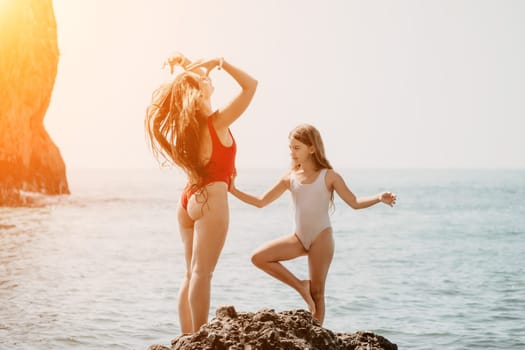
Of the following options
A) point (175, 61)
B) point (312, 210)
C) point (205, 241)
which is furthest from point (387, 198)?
point (175, 61)

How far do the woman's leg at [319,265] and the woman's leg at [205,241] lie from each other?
36.9 inches

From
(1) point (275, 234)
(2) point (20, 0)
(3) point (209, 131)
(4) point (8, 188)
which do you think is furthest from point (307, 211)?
(2) point (20, 0)

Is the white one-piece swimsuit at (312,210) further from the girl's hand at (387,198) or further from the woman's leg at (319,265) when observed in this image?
the girl's hand at (387,198)

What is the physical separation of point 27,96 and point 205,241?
1662 inches

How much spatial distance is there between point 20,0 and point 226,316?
151 ft

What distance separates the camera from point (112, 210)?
138 ft

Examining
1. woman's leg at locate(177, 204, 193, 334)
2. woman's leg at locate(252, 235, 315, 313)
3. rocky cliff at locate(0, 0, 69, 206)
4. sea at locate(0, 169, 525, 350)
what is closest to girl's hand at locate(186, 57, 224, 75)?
woman's leg at locate(177, 204, 193, 334)

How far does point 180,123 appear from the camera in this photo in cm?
576

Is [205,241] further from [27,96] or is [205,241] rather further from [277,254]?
[27,96]

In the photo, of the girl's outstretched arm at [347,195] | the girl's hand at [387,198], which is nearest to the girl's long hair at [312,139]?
the girl's outstretched arm at [347,195]

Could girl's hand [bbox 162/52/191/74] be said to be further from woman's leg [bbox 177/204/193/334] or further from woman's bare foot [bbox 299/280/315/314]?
woman's bare foot [bbox 299/280/315/314]

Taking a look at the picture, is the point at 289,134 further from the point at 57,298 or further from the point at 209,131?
the point at 57,298

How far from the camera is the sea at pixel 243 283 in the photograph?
34.5 ft

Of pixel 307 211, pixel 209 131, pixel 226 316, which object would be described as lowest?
Result: pixel 226 316
